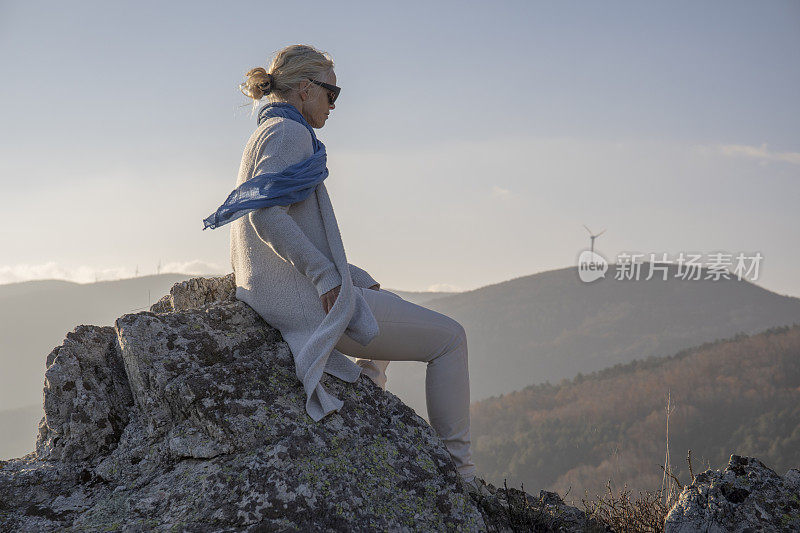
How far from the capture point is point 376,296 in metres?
3.94

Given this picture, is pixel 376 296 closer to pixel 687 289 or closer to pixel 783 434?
pixel 783 434

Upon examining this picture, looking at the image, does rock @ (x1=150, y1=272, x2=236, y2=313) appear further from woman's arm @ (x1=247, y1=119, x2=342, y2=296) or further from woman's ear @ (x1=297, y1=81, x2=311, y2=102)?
woman's ear @ (x1=297, y1=81, x2=311, y2=102)

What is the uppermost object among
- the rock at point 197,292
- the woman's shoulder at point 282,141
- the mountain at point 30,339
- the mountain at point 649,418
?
the woman's shoulder at point 282,141

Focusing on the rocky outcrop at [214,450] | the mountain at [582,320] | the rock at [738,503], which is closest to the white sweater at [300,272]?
the rocky outcrop at [214,450]

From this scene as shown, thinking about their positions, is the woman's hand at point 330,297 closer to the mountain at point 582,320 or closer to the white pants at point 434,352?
the white pants at point 434,352

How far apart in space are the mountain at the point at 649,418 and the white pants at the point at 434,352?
49379 mm

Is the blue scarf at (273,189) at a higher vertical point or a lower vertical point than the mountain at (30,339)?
higher

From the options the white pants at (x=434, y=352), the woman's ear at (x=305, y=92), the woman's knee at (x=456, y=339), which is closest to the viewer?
the white pants at (x=434, y=352)

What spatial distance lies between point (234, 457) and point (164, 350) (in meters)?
0.77

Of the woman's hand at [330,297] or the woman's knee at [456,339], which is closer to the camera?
the woman's hand at [330,297]

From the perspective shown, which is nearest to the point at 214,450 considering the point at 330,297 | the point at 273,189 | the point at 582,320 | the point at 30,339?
the point at 330,297

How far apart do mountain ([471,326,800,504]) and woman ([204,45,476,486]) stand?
4949 centimetres

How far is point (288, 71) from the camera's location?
409 cm

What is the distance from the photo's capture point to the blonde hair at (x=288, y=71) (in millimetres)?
4098
